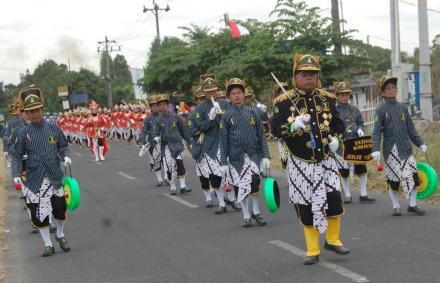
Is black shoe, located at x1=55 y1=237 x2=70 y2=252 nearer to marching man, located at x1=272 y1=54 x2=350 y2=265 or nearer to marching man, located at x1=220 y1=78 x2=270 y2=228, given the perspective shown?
marching man, located at x1=220 y1=78 x2=270 y2=228

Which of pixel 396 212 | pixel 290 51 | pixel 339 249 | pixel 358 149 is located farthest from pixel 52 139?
pixel 290 51

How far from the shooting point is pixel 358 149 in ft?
40.4

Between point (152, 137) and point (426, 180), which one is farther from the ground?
point (152, 137)

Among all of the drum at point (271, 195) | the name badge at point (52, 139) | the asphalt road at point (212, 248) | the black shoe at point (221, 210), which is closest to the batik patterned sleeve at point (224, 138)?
the asphalt road at point (212, 248)

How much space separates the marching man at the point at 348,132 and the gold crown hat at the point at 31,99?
520cm

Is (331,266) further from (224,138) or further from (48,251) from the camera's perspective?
(48,251)

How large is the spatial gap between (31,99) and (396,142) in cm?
519

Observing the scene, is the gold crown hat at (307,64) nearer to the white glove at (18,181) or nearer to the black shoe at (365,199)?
the white glove at (18,181)

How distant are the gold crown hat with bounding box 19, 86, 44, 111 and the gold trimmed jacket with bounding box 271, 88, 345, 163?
3.42m

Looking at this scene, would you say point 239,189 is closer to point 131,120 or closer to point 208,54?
point 208,54

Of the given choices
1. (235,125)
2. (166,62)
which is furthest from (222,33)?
(235,125)

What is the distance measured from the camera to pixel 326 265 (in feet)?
25.1

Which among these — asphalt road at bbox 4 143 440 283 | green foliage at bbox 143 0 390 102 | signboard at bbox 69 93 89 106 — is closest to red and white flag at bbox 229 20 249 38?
green foliage at bbox 143 0 390 102

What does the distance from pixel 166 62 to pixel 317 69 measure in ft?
102
